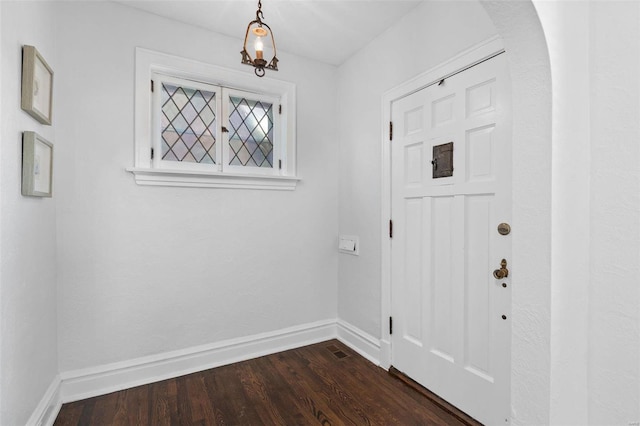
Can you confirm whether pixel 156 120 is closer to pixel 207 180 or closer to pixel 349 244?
pixel 207 180

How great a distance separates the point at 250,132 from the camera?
270 centimetres

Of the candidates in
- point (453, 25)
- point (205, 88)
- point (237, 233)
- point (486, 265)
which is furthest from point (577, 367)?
point (205, 88)

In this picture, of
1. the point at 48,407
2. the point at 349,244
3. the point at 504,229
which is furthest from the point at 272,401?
the point at 504,229

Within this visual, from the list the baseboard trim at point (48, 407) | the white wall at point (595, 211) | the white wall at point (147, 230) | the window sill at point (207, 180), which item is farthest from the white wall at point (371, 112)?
the baseboard trim at point (48, 407)

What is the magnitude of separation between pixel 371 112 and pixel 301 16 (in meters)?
0.87

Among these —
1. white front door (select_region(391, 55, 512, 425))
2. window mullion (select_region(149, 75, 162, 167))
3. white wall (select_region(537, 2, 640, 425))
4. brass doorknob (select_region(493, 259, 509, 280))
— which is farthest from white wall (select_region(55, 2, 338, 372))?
white wall (select_region(537, 2, 640, 425))

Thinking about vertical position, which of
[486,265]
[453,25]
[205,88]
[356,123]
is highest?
[453,25]

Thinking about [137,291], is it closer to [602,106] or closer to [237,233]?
[237,233]

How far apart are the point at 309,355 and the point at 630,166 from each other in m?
2.35

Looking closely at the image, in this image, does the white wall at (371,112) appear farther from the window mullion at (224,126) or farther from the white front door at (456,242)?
the window mullion at (224,126)

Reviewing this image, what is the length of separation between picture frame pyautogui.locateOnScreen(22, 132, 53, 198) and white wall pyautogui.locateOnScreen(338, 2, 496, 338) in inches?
82.7

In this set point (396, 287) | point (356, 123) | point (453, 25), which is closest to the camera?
point (453, 25)

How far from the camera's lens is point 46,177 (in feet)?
5.74

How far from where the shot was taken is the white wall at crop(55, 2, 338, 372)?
6.63 ft
